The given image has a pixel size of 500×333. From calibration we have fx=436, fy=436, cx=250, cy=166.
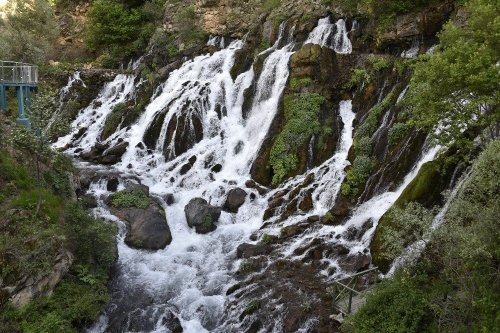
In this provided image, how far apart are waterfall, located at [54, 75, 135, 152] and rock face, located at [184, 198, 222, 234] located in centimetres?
1138

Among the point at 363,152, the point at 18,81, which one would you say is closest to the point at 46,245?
the point at 18,81

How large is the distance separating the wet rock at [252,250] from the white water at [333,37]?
44.7 feet

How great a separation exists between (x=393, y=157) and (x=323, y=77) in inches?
298

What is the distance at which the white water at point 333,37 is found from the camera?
2592cm

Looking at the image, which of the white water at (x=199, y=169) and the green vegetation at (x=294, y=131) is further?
the green vegetation at (x=294, y=131)

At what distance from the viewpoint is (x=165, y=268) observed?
17094 mm

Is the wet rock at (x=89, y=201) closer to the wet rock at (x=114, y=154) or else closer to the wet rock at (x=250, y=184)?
the wet rock at (x=114, y=154)

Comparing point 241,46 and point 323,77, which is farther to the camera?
point 241,46

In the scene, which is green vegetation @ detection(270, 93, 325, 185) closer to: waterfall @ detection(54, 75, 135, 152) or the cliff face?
the cliff face

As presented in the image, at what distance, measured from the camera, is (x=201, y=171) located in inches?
936

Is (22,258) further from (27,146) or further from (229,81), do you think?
(229,81)

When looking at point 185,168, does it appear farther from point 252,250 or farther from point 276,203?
point 252,250

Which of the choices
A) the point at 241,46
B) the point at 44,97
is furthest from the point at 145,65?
the point at 44,97

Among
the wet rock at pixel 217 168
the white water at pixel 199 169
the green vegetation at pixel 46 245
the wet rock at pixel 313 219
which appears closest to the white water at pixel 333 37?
the white water at pixel 199 169
